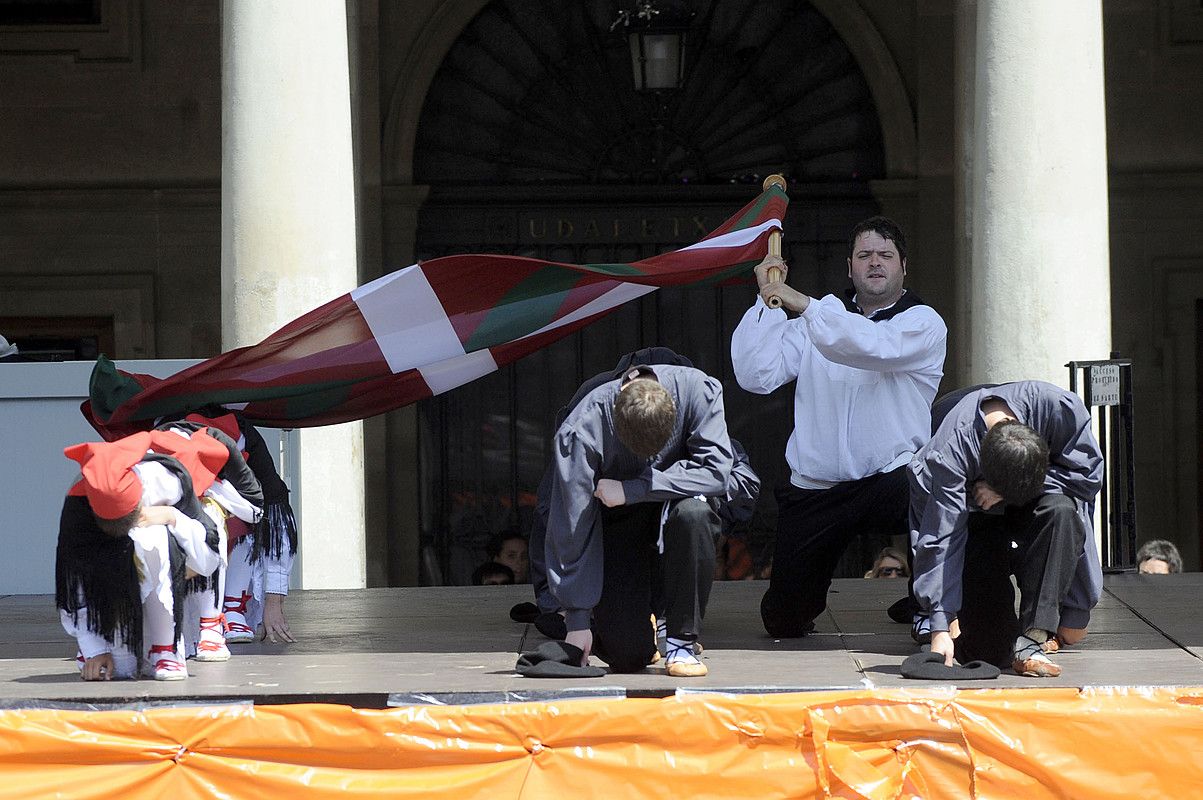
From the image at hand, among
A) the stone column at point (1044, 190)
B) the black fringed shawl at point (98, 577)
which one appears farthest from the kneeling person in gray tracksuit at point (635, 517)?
the stone column at point (1044, 190)

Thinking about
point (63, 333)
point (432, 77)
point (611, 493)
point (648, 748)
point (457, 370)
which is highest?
point (432, 77)

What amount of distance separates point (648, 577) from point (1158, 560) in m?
4.32

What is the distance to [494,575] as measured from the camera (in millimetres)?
10648

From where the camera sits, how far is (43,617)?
846cm

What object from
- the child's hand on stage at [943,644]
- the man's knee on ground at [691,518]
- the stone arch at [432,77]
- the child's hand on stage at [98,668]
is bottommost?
the child's hand on stage at [98,668]

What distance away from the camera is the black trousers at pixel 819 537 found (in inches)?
283

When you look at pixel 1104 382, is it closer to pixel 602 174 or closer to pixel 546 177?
pixel 602 174

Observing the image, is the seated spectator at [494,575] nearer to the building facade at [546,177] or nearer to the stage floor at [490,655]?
the stage floor at [490,655]

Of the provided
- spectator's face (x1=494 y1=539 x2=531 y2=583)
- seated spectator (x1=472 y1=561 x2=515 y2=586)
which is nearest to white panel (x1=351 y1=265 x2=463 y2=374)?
seated spectator (x1=472 y1=561 x2=515 y2=586)

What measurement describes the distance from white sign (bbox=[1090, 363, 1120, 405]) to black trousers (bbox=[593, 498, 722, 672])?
10.4ft

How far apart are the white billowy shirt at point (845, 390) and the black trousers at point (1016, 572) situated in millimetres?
812

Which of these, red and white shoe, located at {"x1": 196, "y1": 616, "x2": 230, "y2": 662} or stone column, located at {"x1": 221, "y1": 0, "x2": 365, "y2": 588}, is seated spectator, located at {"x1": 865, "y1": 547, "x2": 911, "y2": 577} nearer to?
stone column, located at {"x1": 221, "y1": 0, "x2": 365, "y2": 588}

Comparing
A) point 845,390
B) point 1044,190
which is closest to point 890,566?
point 1044,190

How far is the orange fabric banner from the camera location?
18.9 feet
